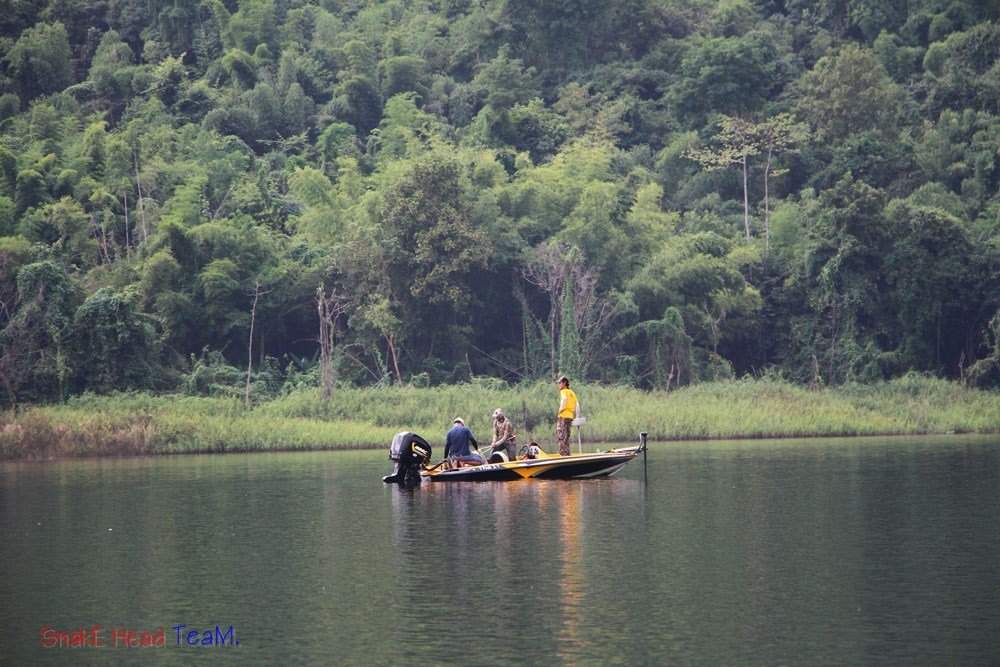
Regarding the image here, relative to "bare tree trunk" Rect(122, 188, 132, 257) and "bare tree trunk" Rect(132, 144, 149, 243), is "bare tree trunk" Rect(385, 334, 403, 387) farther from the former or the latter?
"bare tree trunk" Rect(122, 188, 132, 257)

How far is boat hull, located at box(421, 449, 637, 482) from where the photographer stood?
965 inches

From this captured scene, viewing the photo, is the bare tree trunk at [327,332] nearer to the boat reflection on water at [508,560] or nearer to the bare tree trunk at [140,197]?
the bare tree trunk at [140,197]

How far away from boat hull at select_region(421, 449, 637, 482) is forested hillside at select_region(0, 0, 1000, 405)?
1504 cm

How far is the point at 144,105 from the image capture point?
2244 inches

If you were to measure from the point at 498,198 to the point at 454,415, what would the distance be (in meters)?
13.9

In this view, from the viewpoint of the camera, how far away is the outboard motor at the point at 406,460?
953 inches

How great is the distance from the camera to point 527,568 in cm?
1484

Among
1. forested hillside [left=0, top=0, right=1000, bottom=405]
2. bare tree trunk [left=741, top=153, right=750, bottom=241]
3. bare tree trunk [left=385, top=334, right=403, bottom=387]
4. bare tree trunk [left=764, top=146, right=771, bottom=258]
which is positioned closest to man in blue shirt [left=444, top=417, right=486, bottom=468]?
forested hillside [left=0, top=0, right=1000, bottom=405]

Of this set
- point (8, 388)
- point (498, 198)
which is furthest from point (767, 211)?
point (8, 388)

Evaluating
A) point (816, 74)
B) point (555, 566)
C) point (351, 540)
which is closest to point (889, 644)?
point (555, 566)

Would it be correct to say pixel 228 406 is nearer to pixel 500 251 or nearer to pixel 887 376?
pixel 500 251

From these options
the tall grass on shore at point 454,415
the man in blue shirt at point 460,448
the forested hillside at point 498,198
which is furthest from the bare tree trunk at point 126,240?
the man in blue shirt at point 460,448

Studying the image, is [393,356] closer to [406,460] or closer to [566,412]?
[566,412]

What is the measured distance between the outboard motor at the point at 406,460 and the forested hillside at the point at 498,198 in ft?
49.7
